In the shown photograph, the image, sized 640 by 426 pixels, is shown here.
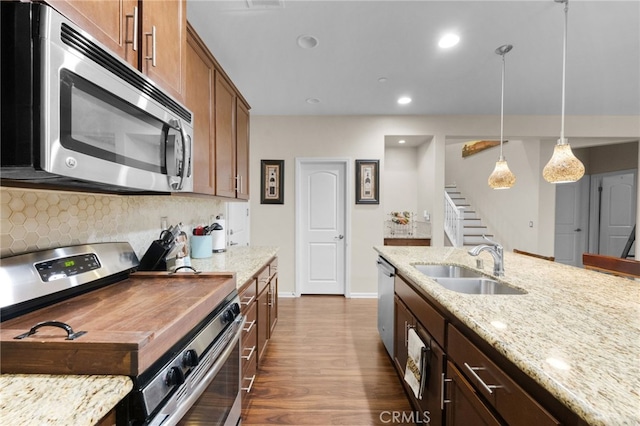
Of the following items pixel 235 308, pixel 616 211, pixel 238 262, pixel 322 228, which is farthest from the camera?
pixel 616 211

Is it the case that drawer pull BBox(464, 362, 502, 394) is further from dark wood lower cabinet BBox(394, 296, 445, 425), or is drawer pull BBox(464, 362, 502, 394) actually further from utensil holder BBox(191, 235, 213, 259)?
utensil holder BBox(191, 235, 213, 259)

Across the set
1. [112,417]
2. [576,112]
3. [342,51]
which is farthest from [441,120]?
[112,417]

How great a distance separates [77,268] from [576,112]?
5.82m

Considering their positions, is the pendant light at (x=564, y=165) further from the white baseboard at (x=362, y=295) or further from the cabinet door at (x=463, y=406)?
the white baseboard at (x=362, y=295)

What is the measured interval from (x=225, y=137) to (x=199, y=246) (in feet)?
3.07

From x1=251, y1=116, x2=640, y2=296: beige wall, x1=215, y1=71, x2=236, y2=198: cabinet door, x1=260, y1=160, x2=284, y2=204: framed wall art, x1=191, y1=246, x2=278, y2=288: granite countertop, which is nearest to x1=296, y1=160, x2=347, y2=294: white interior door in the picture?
x1=251, y1=116, x2=640, y2=296: beige wall

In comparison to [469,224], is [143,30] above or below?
above

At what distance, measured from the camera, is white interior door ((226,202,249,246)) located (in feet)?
11.0

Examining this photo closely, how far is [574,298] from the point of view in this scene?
1.20 metres

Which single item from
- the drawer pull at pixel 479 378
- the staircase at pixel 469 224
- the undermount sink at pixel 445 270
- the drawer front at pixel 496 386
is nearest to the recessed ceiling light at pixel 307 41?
the undermount sink at pixel 445 270

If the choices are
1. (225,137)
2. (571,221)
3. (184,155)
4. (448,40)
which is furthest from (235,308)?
(571,221)

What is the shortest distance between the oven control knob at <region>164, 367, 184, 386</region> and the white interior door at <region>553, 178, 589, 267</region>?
25.6 ft

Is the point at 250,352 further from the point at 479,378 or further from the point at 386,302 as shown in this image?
the point at 479,378

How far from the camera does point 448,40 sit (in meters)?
2.25
